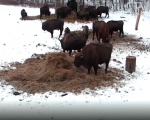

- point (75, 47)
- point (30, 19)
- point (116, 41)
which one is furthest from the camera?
point (30, 19)

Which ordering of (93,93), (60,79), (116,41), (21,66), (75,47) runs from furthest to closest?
(116,41) → (75,47) → (21,66) → (60,79) → (93,93)

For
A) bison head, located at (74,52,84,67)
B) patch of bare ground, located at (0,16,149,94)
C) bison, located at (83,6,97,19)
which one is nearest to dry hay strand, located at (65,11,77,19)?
bison, located at (83,6,97,19)

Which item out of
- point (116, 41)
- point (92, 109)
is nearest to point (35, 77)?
point (92, 109)

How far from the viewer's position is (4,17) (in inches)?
955

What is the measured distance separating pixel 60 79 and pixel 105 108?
249 cm

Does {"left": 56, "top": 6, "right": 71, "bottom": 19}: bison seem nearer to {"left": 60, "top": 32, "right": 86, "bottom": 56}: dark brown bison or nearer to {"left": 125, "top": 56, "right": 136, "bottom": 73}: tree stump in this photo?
{"left": 60, "top": 32, "right": 86, "bottom": 56}: dark brown bison

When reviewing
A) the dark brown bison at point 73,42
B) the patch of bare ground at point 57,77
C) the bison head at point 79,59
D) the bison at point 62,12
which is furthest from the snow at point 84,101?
the bison at point 62,12

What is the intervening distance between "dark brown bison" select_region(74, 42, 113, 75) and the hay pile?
366 millimetres

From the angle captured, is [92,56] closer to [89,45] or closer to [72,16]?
[89,45]

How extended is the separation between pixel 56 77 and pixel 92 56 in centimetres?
163

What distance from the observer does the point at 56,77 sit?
10789 mm

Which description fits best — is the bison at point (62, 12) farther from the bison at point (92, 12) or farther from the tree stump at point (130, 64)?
the tree stump at point (130, 64)

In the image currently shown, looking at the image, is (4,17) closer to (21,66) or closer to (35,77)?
(21,66)

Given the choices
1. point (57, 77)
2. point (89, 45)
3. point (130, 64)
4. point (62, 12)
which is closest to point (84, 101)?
point (57, 77)
